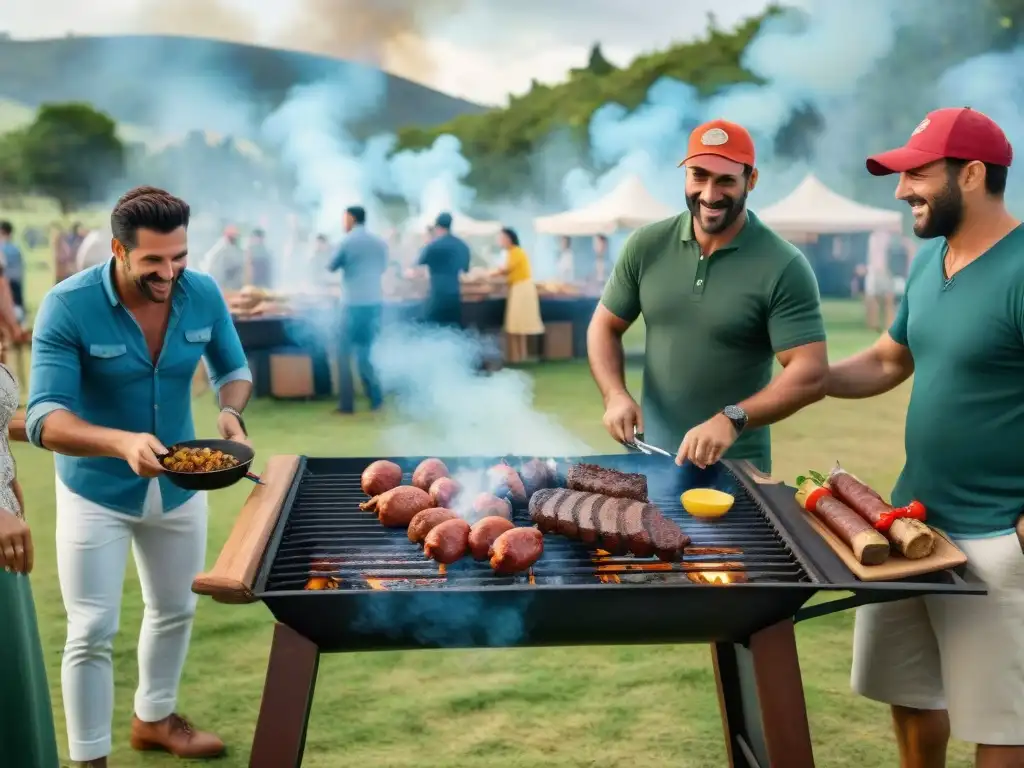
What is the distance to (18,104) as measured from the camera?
4003 cm

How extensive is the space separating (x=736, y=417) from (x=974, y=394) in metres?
0.80

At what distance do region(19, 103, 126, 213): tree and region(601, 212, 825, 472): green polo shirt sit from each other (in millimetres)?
38350

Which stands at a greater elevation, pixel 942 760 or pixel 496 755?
pixel 942 760

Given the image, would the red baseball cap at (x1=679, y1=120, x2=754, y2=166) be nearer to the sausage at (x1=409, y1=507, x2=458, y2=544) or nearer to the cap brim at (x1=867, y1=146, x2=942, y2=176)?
the cap brim at (x1=867, y1=146, x2=942, y2=176)

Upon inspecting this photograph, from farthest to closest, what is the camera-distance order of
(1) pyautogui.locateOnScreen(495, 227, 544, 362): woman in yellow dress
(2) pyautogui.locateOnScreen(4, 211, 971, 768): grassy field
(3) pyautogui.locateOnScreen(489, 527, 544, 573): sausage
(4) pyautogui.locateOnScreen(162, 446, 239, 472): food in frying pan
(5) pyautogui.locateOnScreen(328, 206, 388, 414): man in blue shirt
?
(1) pyautogui.locateOnScreen(495, 227, 544, 362): woman in yellow dress < (5) pyautogui.locateOnScreen(328, 206, 388, 414): man in blue shirt < (2) pyautogui.locateOnScreen(4, 211, 971, 768): grassy field < (4) pyautogui.locateOnScreen(162, 446, 239, 472): food in frying pan < (3) pyautogui.locateOnScreen(489, 527, 544, 573): sausage

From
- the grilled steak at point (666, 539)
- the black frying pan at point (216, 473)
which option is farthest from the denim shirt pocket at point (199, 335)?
the grilled steak at point (666, 539)

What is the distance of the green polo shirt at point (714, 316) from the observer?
3.73 meters

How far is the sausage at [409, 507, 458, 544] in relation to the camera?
2.89 metres

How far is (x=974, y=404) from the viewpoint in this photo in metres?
2.83

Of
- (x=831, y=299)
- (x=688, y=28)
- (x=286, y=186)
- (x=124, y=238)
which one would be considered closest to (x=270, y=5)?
(x=286, y=186)

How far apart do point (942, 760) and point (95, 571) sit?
10.4 ft

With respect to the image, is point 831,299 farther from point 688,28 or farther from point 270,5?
point 270,5

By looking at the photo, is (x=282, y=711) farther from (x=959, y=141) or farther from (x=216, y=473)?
(x=959, y=141)

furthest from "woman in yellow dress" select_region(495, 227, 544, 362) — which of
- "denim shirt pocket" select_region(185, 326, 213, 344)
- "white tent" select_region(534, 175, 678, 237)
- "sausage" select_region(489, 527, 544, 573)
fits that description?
"sausage" select_region(489, 527, 544, 573)
